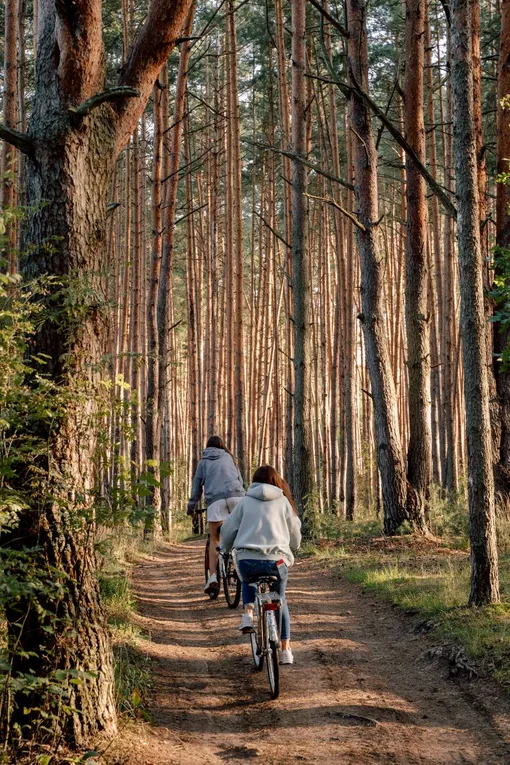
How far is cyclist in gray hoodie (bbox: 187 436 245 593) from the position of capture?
8.73 m

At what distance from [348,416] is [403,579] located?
29.4ft

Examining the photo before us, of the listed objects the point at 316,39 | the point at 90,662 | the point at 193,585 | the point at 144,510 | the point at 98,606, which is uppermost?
Answer: the point at 316,39

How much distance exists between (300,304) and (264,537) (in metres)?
8.13

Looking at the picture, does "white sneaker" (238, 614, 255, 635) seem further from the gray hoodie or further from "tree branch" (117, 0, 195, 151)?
"tree branch" (117, 0, 195, 151)

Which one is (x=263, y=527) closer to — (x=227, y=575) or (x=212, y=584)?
(x=227, y=575)

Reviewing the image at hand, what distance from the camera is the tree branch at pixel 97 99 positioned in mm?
4559

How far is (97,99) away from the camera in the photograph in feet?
15.1

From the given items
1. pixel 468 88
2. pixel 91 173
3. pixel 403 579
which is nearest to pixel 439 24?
pixel 468 88

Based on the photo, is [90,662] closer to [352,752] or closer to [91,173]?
[352,752]

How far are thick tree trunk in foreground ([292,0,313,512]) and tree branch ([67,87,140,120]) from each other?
885 cm

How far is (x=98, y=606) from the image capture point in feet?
14.6

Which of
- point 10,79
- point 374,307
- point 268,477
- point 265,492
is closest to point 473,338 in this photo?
point 268,477

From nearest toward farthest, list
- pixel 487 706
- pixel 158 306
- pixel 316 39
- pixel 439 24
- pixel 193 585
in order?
1. pixel 487 706
2. pixel 193 585
3. pixel 158 306
4. pixel 316 39
5. pixel 439 24

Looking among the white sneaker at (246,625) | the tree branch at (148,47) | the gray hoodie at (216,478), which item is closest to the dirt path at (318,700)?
the white sneaker at (246,625)
